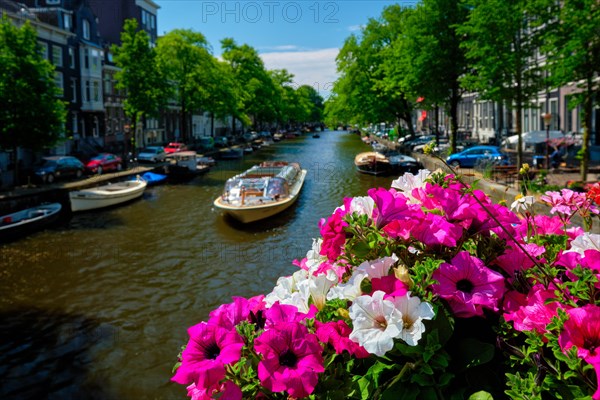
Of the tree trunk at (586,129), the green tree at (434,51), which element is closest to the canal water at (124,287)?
the tree trunk at (586,129)

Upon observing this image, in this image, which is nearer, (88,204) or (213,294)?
(213,294)

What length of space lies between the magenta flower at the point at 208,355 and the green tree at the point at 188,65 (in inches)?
2152

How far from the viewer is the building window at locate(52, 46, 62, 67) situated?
4597 cm

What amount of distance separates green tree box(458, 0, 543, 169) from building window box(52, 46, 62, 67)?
33.5 m

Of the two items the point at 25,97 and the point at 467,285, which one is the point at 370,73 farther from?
the point at 467,285

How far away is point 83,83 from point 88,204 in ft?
93.3

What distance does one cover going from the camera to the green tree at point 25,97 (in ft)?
86.6

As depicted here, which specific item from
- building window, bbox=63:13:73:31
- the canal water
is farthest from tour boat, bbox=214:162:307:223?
building window, bbox=63:13:73:31

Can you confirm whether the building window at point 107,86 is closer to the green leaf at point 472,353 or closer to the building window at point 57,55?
the building window at point 57,55

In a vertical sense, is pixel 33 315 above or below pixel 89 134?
below

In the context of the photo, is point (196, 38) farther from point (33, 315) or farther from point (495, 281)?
point (495, 281)

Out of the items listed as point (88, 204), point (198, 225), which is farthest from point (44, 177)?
point (198, 225)

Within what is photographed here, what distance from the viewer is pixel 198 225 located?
23.9m

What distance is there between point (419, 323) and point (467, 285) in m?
0.30
